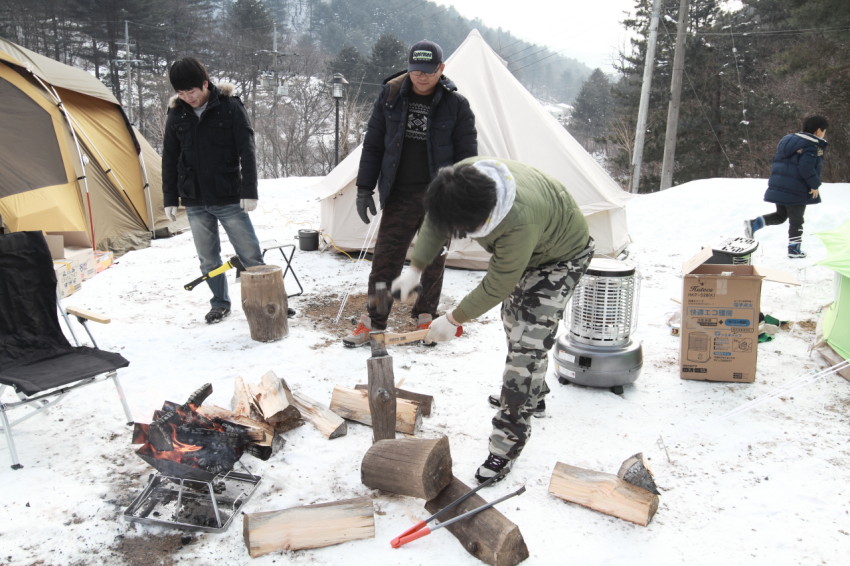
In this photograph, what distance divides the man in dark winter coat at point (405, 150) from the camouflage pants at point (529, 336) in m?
1.50

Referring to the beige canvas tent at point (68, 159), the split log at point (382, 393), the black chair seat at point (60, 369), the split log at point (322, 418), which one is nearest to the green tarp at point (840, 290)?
the split log at point (382, 393)

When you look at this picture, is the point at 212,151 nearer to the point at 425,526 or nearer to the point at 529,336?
the point at 529,336

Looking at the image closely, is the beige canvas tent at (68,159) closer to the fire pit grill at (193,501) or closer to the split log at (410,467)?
the fire pit grill at (193,501)

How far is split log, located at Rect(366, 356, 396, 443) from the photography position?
100 inches

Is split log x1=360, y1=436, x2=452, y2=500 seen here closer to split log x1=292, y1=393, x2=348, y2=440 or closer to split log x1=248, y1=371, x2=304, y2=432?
split log x1=292, y1=393, x2=348, y2=440

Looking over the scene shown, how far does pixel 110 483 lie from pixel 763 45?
75.3ft

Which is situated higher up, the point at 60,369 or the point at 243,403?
the point at 60,369

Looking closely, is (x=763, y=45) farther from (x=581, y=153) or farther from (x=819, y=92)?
(x=581, y=153)

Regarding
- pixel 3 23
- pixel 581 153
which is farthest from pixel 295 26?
pixel 581 153

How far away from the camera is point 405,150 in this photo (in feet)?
12.4

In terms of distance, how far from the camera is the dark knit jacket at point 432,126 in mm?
3686

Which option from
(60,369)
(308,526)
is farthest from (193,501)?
(60,369)

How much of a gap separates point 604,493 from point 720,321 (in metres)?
1.66

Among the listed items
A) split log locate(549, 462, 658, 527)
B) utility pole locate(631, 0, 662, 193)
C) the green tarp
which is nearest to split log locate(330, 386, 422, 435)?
split log locate(549, 462, 658, 527)
